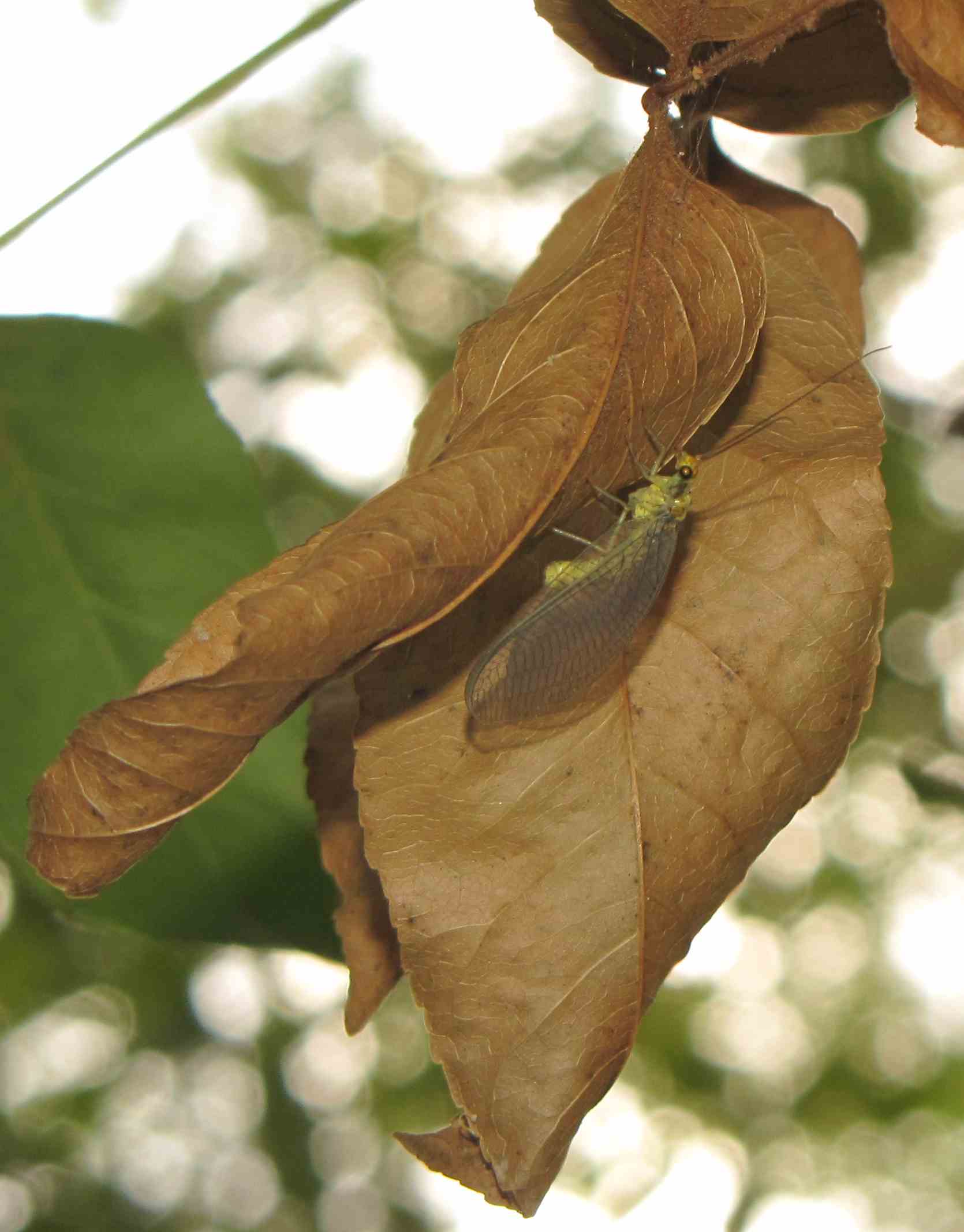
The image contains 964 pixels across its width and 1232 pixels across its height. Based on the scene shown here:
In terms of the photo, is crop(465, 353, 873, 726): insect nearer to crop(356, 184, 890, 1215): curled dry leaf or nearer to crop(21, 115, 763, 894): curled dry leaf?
crop(356, 184, 890, 1215): curled dry leaf

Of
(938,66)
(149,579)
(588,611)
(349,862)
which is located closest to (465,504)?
(588,611)

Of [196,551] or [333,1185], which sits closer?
[196,551]

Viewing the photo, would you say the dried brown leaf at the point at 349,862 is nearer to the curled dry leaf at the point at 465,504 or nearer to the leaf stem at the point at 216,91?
the curled dry leaf at the point at 465,504

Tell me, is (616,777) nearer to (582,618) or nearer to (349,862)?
(582,618)

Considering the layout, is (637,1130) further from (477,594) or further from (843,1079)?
(477,594)

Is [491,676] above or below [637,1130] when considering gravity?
below

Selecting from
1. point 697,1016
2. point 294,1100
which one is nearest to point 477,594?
point 697,1016
